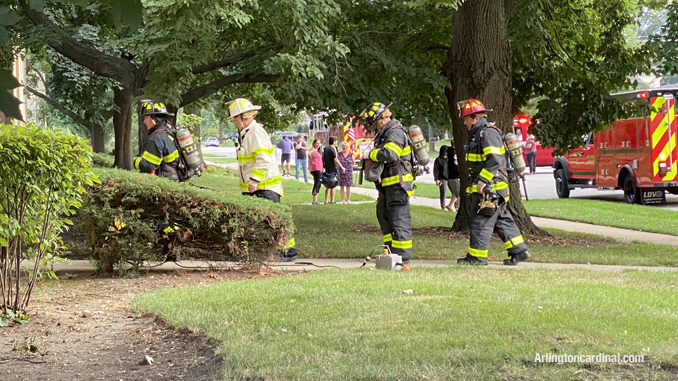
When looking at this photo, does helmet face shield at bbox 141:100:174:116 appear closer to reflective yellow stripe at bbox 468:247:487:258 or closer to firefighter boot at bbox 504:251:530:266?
reflective yellow stripe at bbox 468:247:487:258

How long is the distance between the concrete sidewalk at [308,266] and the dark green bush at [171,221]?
388 mm

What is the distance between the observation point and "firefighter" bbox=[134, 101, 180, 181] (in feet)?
30.8

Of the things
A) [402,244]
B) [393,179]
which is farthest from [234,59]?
[402,244]

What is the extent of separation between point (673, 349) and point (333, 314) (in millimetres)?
2336

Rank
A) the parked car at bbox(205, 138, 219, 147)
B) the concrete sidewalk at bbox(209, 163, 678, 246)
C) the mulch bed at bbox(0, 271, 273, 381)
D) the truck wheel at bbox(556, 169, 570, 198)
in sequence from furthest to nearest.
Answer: the parked car at bbox(205, 138, 219, 147)
the truck wheel at bbox(556, 169, 570, 198)
the concrete sidewalk at bbox(209, 163, 678, 246)
the mulch bed at bbox(0, 271, 273, 381)

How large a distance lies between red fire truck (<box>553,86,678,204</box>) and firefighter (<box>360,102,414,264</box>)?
10.1 meters

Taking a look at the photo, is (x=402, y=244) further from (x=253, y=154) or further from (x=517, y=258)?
(x=253, y=154)

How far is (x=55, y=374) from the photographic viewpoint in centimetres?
480

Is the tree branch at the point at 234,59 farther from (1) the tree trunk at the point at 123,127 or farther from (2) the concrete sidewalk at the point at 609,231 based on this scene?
(1) the tree trunk at the point at 123,127

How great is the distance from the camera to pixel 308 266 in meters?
9.20

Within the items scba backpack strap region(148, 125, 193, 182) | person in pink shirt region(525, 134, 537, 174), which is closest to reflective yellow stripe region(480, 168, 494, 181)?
scba backpack strap region(148, 125, 193, 182)

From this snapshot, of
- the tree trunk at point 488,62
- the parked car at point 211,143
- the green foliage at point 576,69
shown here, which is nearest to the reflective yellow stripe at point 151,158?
the tree trunk at point 488,62

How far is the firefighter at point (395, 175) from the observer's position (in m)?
8.60

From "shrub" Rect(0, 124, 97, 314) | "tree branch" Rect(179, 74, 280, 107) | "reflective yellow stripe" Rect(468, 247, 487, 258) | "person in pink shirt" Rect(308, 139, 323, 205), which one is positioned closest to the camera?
"shrub" Rect(0, 124, 97, 314)
